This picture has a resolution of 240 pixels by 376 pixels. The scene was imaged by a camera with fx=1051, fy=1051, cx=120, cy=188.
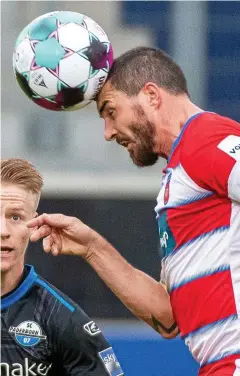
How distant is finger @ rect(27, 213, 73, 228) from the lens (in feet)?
13.1

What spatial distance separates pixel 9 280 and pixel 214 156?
114 centimetres

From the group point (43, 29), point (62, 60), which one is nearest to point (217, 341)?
point (62, 60)

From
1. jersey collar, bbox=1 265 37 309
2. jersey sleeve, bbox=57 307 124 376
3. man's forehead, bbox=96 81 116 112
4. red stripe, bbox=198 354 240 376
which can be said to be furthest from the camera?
jersey collar, bbox=1 265 37 309

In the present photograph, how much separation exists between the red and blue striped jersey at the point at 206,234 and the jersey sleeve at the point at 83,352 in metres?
0.37

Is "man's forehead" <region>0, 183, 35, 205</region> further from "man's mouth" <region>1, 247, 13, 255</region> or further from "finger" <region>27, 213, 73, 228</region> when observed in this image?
"finger" <region>27, 213, 73, 228</region>

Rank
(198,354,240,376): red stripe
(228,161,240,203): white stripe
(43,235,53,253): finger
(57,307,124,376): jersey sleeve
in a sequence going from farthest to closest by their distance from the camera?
(57,307,124,376): jersey sleeve, (43,235,53,253): finger, (198,354,240,376): red stripe, (228,161,240,203): white stripe

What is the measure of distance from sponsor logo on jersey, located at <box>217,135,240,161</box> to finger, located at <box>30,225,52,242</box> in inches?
29.2

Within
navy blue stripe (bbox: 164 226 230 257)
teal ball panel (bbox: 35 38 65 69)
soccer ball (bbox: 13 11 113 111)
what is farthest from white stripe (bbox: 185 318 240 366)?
teal ball panel (bbox: 35 38 65 69)

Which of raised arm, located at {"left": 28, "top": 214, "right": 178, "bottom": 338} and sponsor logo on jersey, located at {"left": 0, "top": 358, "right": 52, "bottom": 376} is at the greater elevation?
raised arm, located at {"left": 28, "top": 214, "right": 178, "bottom": 338}

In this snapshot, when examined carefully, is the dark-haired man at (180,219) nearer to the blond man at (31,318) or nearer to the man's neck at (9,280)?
the blond man at (31,318)

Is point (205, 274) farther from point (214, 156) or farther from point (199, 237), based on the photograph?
point (214, 156)

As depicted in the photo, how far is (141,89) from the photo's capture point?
4.36m

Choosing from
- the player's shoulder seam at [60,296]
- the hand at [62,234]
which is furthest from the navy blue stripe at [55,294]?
the hand at [62,234]

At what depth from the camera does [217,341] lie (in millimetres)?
4027
